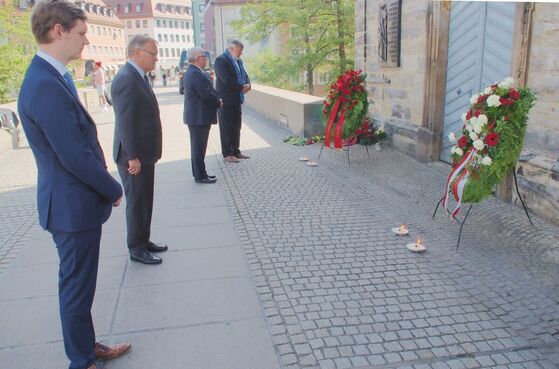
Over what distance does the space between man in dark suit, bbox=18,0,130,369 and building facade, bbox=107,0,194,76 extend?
92.5 m

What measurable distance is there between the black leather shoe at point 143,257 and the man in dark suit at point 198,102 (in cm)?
299

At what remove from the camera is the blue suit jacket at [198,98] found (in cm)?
739

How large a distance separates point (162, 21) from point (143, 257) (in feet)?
326

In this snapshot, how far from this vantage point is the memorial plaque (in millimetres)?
9008

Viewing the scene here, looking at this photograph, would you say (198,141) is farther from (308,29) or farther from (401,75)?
(308,29)

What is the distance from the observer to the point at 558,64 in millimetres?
5293

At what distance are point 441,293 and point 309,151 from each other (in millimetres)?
6304

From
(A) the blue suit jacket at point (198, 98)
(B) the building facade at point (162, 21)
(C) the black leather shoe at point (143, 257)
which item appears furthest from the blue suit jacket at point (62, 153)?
(B) the building facade at point (162, 21)

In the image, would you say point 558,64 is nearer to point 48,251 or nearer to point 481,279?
point 481,279

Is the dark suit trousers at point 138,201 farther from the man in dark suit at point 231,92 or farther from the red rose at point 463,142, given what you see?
the man in dark suit at point 231,92

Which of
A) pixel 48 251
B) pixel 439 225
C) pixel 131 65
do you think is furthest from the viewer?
pixel 439 225

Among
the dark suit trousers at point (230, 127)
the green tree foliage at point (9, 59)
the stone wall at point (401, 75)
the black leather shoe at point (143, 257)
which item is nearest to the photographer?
the black leather shoe at point (143, 257)

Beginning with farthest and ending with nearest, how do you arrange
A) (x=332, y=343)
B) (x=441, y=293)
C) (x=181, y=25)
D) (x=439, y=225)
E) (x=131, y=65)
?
1. (x=181, y=25)
2. (x=439, y=225)
3. (x=131, y=65)
4. (x=441, y=293)
5. (x=332, y=343)

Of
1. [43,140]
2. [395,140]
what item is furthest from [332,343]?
[395,140]
